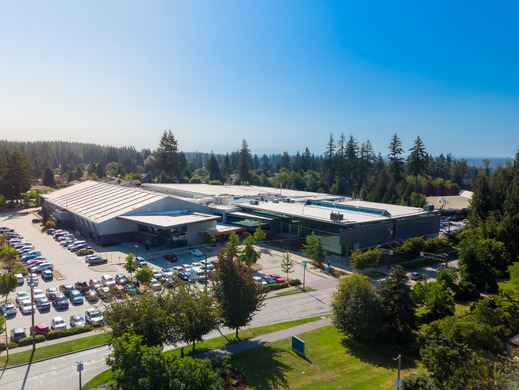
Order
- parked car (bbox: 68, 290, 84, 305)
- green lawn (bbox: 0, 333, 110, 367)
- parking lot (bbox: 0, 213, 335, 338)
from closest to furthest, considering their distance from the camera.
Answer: green lawn (bbox: 0, 333, 110, 367)
parking lot (bbox: 0, 213, 335, 338)
parked car (bbox: 68, 290, 84, 305)

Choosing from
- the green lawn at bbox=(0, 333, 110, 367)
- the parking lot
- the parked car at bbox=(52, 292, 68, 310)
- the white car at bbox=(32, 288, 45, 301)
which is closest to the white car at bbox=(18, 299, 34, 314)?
the parking lot

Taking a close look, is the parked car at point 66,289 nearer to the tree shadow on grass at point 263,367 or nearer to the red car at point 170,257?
the red car at point 170,257

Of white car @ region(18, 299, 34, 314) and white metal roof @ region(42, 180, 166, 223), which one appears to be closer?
white car @ region(18, 299, 34, 314)

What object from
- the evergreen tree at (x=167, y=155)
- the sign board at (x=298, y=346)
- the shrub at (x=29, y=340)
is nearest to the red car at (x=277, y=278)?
A: the sign board at (x=298, y=346)

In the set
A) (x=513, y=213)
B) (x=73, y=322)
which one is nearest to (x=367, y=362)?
(x=73, y=322)

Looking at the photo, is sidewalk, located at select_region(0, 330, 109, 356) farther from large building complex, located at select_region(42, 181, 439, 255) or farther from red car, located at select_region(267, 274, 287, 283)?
large building complex, located at select_region(42, 181, 439, 255)

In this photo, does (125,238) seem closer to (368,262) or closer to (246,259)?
(246,259)

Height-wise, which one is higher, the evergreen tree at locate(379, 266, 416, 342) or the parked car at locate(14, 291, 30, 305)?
the evergreen tree at locate(379, 266, 416, 342)

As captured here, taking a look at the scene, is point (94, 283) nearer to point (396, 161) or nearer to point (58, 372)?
point (58, 372)
